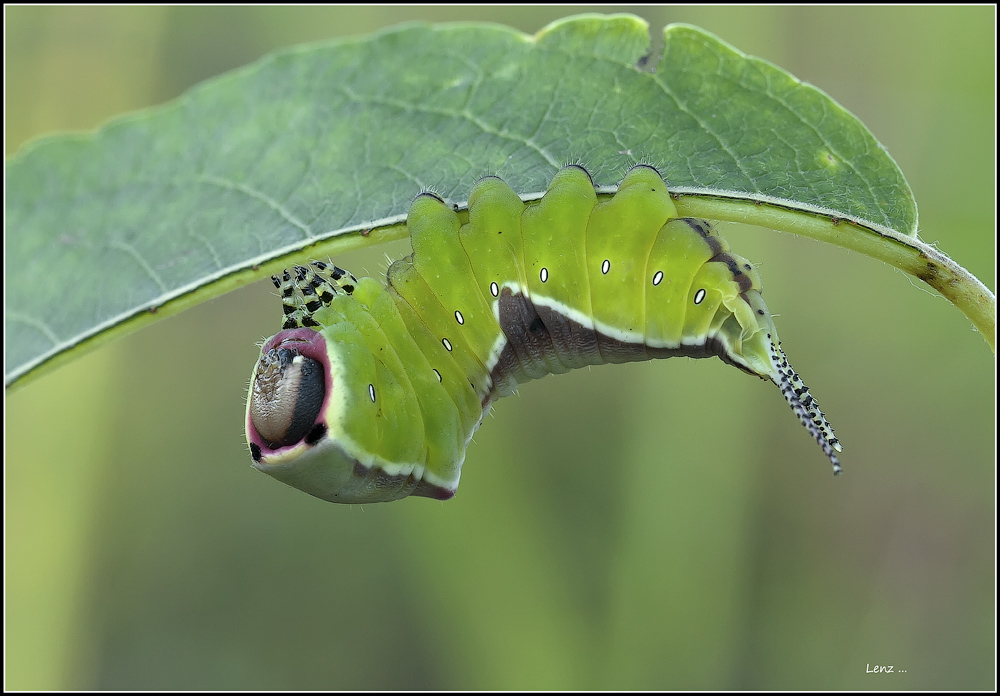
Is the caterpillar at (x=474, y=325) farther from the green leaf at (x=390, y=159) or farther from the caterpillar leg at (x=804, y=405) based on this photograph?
the green leaf at (x=390, y=159)

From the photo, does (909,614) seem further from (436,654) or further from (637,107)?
(637,107)

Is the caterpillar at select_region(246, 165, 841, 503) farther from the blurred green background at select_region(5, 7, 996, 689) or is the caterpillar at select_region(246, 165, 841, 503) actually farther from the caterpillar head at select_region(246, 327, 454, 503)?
the blurred green background at select_region(5, 7, 996, 689)

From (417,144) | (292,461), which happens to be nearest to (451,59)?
(417,144)

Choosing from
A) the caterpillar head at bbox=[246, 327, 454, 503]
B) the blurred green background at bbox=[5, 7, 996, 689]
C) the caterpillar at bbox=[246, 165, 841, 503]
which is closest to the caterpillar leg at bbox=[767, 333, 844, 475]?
the caterpillar at bbox=[246, 165, 841, 503]

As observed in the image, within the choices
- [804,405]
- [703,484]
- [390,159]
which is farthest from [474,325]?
[703,484]

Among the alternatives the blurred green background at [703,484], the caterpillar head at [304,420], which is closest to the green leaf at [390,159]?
the caterpillar head at [304,420]
